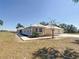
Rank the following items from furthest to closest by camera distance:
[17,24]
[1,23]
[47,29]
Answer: [17,24] < [1,23] < [47,29]

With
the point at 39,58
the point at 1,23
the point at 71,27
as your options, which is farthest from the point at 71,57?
the point at 1,23

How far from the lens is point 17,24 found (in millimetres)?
100250

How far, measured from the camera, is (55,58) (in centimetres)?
966

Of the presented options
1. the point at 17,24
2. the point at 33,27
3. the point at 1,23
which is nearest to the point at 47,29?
the point at 33,27

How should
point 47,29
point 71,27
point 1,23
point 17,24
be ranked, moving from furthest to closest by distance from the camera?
point 17,24
point 1,23
point 71,27
point 47,29

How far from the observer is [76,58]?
9750 millimetres

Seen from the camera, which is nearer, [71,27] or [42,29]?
[42,29]

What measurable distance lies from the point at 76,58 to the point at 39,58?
2863 mm

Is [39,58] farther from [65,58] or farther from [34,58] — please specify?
[65,58]

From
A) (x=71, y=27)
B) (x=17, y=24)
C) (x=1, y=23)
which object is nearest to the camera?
(x=71, y=27)

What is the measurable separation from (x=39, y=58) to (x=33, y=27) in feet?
83.7

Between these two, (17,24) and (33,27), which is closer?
(33,27)

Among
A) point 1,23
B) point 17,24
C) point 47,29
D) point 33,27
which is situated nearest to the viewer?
point 33,27

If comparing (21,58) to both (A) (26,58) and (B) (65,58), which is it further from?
(B) (65,58)
